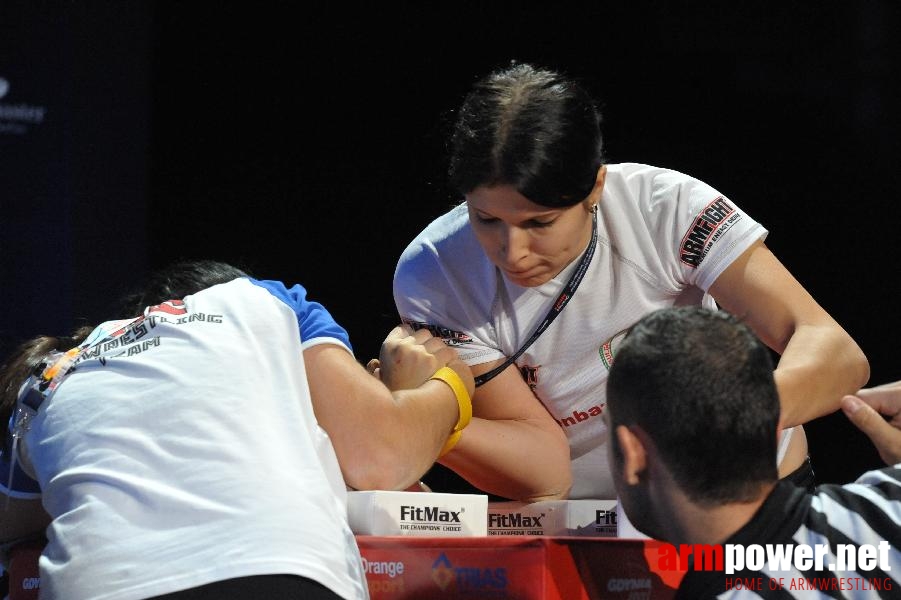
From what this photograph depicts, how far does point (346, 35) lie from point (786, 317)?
1.85 m

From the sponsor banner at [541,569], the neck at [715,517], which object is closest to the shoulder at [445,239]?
the sponsor banner at [541,569]

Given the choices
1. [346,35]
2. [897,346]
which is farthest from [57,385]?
[897,346]

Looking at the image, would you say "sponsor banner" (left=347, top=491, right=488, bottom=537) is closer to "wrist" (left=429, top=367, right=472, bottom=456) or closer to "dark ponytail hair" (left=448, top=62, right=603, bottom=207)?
"wrist" (left=429, top=367, right=472, bottom=456)

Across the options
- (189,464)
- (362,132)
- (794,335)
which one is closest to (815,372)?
(794,335)

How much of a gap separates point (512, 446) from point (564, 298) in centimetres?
26

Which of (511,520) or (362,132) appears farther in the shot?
(362,132)

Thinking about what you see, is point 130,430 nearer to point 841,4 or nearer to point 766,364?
point 766,364

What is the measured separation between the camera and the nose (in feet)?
5.15

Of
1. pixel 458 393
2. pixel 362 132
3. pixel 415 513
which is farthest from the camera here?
pixel 362 132

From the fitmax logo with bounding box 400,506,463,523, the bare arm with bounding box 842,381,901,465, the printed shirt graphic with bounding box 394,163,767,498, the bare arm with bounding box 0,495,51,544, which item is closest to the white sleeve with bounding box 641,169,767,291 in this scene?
the printed shirt graphic with bounding box 394,163,767,498

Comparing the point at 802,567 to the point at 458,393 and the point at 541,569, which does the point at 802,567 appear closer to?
the point at 541,569

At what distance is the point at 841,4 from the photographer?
2895 millimetres

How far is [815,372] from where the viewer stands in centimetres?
150

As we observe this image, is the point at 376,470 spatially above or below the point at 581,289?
below
